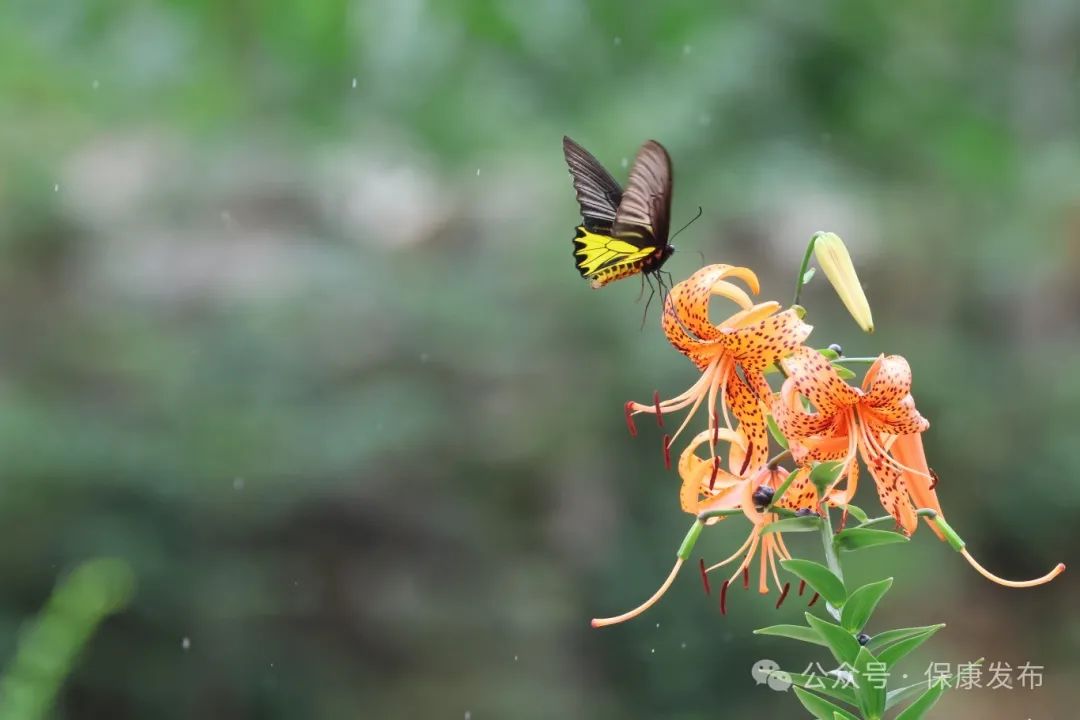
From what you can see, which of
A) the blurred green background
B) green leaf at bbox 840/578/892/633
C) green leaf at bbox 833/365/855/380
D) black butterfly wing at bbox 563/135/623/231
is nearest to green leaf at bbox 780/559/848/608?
green leaf at bbox 840/578/892/633

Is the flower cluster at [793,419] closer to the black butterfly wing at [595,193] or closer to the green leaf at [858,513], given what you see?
the green leaf at [858,513]

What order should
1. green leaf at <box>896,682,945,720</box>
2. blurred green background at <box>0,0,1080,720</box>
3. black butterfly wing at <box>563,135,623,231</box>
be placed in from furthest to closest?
1. blurred green background at <box>0,0,1080,720</box>
2. black butterfly wing at <box>563,135,623,231</box>
3. green leaf at <box>896,682,945,720</box>

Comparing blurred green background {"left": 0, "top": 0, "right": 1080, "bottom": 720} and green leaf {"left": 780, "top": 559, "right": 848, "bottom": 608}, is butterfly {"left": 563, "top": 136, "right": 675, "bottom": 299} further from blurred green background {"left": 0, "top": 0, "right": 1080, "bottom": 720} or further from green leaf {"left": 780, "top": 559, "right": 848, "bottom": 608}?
blurred green background {"left": 0, "top": 0, "right": 1080, "bottom": 720}

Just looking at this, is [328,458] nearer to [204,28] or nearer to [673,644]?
[673,644]

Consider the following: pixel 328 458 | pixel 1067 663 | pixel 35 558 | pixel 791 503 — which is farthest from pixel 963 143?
pixel 791 503

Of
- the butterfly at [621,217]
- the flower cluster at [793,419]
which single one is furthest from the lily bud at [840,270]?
the butterfly at [621,217]
